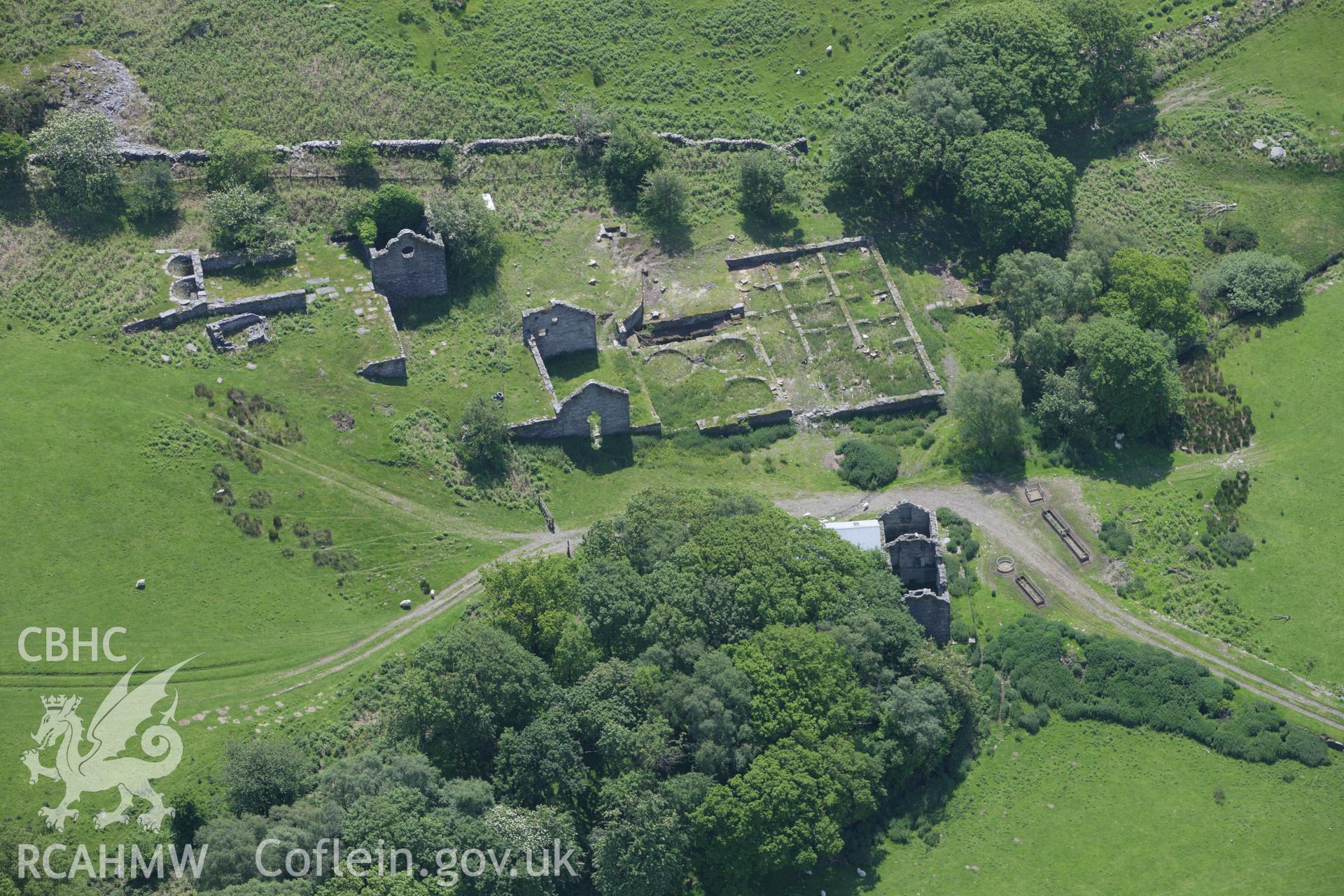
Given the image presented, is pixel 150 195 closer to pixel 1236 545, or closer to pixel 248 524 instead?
pixel 248 524

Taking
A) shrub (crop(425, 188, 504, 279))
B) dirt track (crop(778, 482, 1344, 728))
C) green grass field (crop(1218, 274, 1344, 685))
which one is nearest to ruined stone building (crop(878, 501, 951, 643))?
dirt track (crop(778, 482, 1344, 728))

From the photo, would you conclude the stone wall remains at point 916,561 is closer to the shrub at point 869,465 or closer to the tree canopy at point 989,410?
the shrub at point 869,465

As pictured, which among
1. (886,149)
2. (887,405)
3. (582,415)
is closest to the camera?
(582,415)

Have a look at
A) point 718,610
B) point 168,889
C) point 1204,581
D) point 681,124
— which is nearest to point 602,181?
point 681,124

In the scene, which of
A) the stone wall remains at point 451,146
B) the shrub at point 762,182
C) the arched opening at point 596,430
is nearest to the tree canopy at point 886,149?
the shrub at point 762,182

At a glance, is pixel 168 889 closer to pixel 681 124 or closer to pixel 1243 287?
pixel 681 124

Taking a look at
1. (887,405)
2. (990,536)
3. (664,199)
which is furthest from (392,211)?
(990,536)
